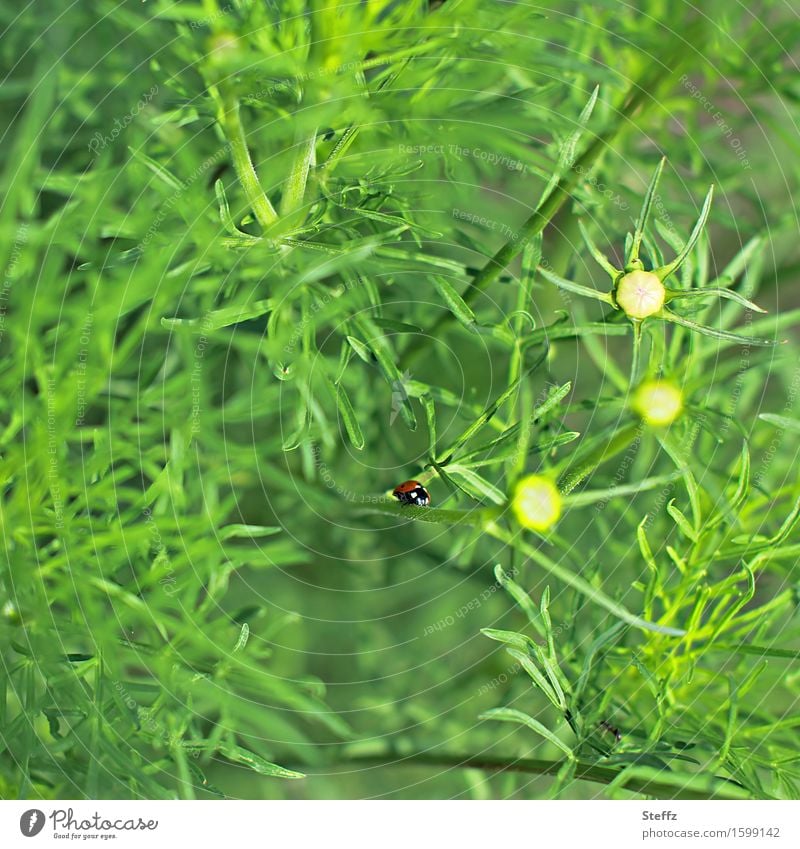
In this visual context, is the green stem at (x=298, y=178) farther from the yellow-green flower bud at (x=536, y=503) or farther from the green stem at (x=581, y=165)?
the yellow-green flower bud at (x=536, y=503)

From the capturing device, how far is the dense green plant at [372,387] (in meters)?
0.71

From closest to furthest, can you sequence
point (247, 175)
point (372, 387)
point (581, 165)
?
point (247, 175) < point (581, 165) < point (372, 387)

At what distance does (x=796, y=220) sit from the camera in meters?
0.97

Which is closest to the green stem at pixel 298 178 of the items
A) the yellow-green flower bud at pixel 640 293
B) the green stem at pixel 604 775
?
the yellow-green flower bud at pixel 640 293

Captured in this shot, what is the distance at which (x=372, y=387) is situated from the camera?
0.91 m

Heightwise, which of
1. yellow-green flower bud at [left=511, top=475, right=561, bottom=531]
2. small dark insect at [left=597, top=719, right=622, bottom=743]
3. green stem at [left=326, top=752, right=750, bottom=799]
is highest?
yellow-green flower bud at [left=511, top=475, right=561, bottom=531]

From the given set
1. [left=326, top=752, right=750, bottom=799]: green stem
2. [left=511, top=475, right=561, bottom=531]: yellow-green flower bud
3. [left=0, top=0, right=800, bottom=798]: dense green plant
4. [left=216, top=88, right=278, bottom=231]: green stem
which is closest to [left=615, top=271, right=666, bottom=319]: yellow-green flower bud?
[left=0, top=0, right=800, bottom=798]: dense green plant

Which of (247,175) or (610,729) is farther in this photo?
(610,729)

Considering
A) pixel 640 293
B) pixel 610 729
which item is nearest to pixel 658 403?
pixel 640 293

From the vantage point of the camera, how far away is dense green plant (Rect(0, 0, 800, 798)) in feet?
2.33

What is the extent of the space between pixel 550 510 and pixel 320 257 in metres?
0.29

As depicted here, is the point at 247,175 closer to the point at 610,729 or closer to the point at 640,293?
the point at 640,293

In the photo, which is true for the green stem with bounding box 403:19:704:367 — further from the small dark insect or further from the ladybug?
the small dark insect

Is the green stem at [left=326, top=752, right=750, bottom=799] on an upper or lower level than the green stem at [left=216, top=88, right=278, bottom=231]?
lower
